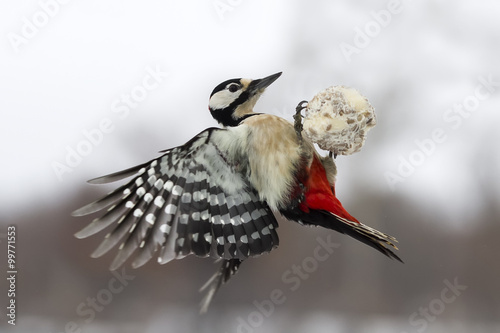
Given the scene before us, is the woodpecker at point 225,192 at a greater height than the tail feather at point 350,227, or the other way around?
the woodpecker at point 225,192

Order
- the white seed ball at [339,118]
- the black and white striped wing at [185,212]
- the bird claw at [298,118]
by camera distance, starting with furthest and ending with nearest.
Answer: the black and white striped wing at [185,212] < the bird claw at [298,118] < the white seed ball at [339,118]

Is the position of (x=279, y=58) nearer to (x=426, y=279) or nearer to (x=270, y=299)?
(x=270, y=299)

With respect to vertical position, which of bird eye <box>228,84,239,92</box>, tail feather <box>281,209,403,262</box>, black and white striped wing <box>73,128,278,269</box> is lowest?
tail feather <box>281,209,403,262</box>

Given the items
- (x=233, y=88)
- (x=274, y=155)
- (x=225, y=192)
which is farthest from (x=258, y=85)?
(x=225, y=192)

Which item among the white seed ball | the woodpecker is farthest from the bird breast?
the white seed ball

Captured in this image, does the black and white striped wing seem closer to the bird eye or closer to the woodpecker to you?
the woodpecker

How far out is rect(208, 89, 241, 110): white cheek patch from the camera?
4.47 feet

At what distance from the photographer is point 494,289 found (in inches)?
173

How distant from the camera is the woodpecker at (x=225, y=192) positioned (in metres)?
1.35

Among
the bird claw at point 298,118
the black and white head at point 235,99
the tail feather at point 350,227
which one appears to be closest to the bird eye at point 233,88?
the black and white head at point 235,99

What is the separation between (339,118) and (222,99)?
1.13ft

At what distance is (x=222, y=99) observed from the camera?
1378mm

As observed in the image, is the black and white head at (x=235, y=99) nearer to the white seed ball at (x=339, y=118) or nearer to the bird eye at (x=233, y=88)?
the bird eye at (x=233, y=88)

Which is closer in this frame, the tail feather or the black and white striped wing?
the tail feather
